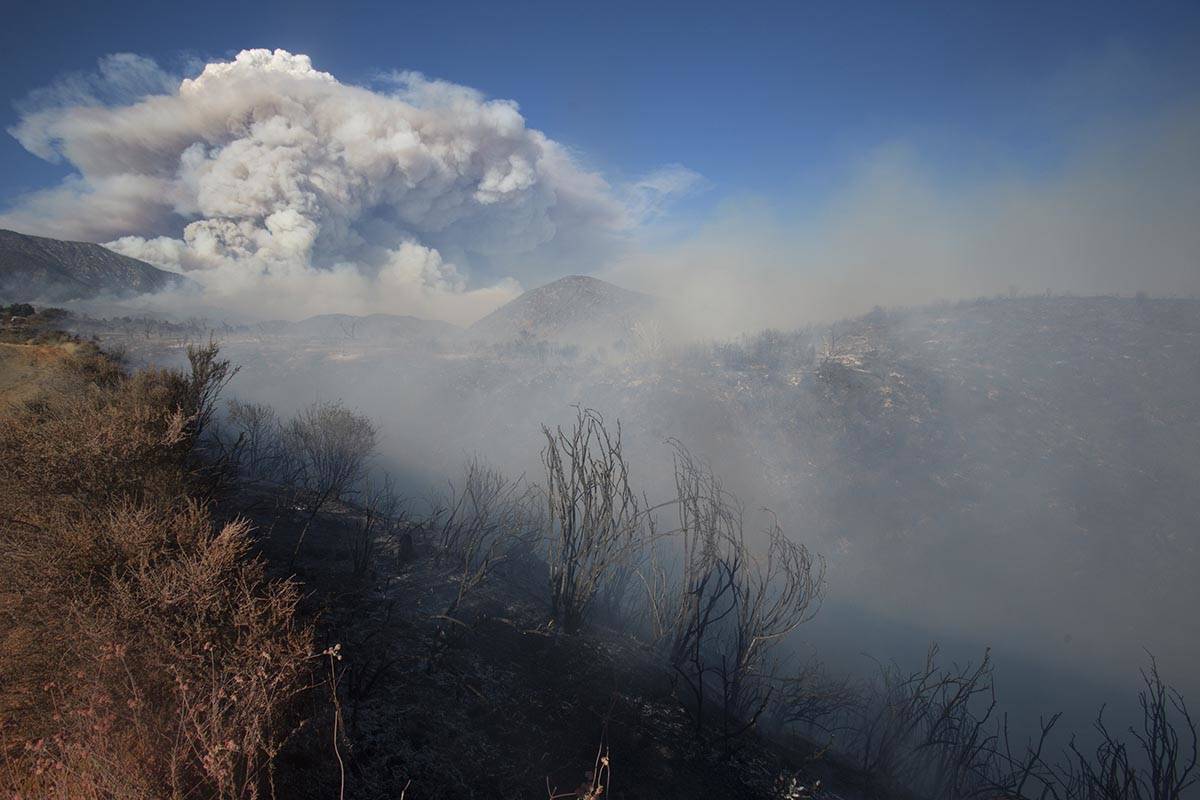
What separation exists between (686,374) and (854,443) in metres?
6.94

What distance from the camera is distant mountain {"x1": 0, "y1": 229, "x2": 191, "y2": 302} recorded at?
73.1 meters

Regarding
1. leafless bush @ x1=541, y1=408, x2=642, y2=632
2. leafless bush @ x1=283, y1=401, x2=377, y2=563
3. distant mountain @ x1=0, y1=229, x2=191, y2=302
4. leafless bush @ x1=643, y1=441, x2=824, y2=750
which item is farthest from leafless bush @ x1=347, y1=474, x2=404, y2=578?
distant mountain @ x1=0, y1=229, x2=191, y2=302

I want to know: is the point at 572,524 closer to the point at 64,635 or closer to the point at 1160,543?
the point at 64,635

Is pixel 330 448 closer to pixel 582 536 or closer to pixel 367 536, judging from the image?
pixel 367 536

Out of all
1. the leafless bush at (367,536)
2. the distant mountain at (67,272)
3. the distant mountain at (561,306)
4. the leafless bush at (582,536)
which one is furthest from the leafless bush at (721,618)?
the distant mountain at (67,272)

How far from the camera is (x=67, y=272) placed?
283 ft

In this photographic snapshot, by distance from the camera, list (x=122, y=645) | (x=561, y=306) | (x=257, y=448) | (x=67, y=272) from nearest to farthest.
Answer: (x=122, y=645) < (x=257, y=448) < (x=561, y=306) < (x=67, y=272)

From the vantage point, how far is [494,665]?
4992 mm

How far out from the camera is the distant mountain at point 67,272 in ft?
240

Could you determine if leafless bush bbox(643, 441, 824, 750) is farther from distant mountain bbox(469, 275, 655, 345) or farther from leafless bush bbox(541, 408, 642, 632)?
distant mountain bbox(469, 275, 655, 345)

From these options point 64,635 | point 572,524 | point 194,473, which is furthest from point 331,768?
point 194,473

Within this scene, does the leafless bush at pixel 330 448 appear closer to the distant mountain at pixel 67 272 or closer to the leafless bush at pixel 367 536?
the leafless bush at pixel 367 536

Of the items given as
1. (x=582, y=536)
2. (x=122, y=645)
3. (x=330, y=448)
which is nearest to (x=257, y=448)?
(x=330, y=448)

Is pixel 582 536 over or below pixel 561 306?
below
